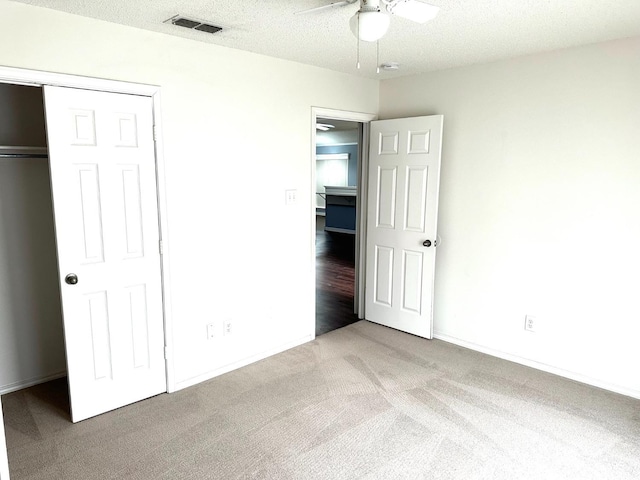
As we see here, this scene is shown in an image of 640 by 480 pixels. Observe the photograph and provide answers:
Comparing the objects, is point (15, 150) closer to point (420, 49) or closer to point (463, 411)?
point (420, 49)

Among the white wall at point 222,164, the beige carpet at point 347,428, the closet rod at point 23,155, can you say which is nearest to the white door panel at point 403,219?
the white wall at point 222,164

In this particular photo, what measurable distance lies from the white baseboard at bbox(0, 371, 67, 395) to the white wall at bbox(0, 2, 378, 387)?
1005 mm

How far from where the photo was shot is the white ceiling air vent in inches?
101

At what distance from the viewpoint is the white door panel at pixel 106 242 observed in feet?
8.37

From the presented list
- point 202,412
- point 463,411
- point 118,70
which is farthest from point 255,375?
point 118,70

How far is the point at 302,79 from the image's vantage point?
3643 mm

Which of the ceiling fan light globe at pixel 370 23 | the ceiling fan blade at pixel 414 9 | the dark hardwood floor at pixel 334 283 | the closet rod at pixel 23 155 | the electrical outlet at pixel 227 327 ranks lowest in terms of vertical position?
the dark hardwood floor at pixel 334 283

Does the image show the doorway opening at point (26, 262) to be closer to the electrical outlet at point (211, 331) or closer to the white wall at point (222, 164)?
the white wall at point (222, 164)

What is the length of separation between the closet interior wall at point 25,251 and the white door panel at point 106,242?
0.76 m

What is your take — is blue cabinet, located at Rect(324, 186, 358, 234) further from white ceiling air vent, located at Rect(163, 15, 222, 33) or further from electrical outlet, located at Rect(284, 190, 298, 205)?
white ceiling air vent, located at Rect(163, 15, 222, 33)

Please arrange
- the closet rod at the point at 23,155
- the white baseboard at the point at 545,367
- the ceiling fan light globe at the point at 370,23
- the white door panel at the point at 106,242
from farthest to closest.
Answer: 1. the white baseboard at the point at 545,367
2. the closet rod at the point at 23,155
3. the white door panel at the point at 106,242
4. the ceiling fan light globe at the point at 370,23

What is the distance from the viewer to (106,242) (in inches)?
107

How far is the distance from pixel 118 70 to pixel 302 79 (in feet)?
4.83

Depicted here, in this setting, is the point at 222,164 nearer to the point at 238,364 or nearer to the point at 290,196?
the point at 290,196
